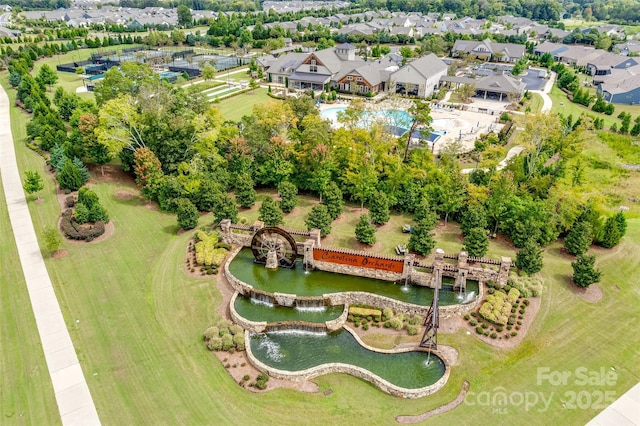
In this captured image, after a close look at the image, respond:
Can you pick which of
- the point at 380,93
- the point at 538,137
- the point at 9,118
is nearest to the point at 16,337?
the point at 538,137

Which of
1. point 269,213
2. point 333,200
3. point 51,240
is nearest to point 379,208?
point 333,200

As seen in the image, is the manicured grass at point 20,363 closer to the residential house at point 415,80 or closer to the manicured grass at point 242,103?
the manicured grass at point 242,103

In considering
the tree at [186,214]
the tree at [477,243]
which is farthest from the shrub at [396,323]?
the tree at [186,214]

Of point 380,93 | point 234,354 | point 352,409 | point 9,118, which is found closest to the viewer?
point 352,409

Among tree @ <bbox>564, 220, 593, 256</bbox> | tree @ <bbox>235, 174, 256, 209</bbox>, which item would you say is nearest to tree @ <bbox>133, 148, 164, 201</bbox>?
tree @ <bbox>235, 174, 256, 209</bbox>

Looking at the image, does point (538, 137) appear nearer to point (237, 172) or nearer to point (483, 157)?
point (483, 157)

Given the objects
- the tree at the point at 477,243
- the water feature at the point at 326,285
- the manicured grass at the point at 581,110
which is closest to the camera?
the water feature at the point at 326,285
